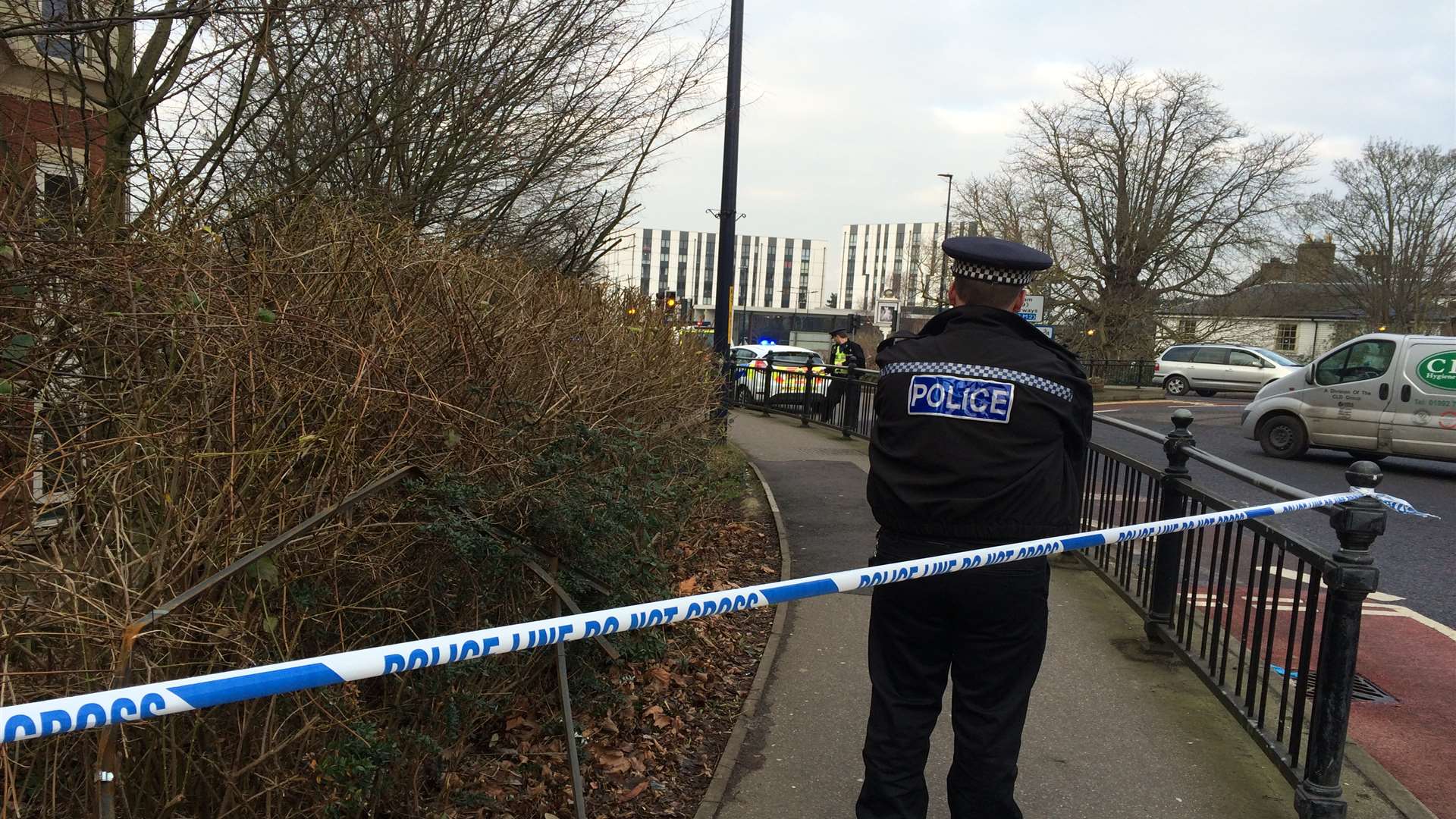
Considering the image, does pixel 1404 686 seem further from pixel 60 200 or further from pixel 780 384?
pixel 780 384

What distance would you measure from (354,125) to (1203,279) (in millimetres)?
44252

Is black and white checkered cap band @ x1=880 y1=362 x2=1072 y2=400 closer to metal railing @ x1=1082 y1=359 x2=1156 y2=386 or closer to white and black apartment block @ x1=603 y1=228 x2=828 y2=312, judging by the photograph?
metal railing @ x1=1082 y1=359 x2=1156 y2=386

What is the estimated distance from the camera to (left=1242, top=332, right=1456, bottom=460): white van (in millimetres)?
13180

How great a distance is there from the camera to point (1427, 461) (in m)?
15.6

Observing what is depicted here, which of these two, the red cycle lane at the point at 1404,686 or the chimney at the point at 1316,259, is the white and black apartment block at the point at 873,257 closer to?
the chimney at the point at 1316,259

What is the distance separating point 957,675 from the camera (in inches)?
120

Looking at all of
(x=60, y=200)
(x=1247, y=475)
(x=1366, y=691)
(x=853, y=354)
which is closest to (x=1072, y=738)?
(x=1247, y=475)

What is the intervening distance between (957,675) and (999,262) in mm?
1232

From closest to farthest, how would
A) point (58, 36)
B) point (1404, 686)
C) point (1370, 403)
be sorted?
point (58, 36) < point (1404, 686) < point (1370, 403)

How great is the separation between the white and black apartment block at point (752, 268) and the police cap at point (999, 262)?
9110 centimetres

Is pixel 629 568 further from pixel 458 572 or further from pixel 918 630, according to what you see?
pixel 918 630

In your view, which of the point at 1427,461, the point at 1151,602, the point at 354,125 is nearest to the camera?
the point at 1151,602

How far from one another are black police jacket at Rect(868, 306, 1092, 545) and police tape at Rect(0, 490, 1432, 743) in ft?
0.34

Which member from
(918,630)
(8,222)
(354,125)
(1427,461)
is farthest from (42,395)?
(1427,461)
